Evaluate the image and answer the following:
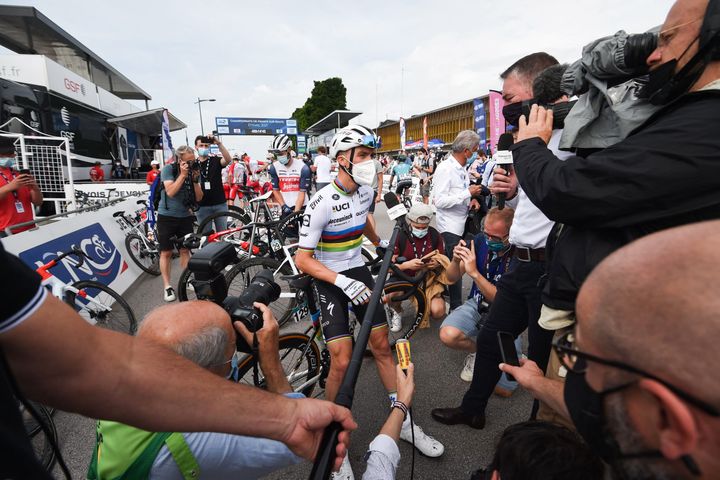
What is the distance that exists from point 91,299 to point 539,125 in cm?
441

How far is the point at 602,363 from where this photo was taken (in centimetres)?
74

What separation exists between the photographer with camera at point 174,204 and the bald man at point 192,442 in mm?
4354

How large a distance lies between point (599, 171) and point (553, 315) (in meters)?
0.58

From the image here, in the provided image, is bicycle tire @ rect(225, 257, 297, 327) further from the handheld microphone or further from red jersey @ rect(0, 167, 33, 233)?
the handheld microphone

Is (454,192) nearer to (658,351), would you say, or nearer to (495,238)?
(495,238)

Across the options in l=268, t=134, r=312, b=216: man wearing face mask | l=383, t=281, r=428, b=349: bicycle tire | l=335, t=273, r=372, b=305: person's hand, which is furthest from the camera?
l=268, t=134, r=312, b=216: man wearing face mask

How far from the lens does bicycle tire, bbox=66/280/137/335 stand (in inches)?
144

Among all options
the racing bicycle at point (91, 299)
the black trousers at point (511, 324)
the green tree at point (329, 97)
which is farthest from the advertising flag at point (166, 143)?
the green tree at point (329, 97)

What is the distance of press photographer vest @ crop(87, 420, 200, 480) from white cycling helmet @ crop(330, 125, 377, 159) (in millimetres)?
2132

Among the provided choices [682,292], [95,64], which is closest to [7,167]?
[682,292]

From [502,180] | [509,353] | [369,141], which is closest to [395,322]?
[369,141]

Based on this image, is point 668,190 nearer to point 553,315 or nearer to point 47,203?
point 553,315

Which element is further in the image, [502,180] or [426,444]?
[426,444]

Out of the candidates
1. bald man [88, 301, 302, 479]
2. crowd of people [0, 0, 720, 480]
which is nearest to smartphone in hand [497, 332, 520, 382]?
crowd of people [0, 0, 720, 480]
